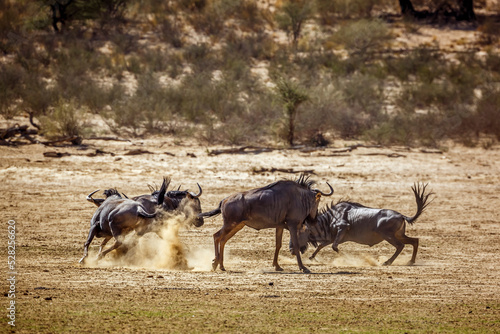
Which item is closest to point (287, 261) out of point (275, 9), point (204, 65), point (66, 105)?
point (66, 105)

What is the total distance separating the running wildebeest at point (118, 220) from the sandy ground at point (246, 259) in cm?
40

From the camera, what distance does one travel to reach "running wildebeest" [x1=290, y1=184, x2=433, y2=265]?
489 inches

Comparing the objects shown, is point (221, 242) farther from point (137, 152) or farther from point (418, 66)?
point (418, 66)

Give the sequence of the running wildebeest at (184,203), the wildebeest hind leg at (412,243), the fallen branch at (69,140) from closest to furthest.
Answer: the wildebeest hind leg at (412,243) < the running wildebeest at (184,203) < the fallen branch at (69,140)

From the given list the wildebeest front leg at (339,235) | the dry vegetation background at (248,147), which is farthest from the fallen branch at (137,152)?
the wildebeest front leg at (339,235)

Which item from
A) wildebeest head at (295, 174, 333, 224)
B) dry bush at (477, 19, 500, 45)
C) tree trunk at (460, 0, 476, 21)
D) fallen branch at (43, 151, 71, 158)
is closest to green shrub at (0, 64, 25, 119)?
fallen branch at (43, 151, 71, 158)

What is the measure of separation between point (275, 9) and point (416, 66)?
11.9 m

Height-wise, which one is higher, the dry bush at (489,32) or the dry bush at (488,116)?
the dry bush at (489,32)

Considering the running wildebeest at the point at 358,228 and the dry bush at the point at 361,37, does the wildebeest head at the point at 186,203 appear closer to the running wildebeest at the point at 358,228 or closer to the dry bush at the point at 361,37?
the running wildebeest at the point at 358,228

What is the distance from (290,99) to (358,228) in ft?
38.5

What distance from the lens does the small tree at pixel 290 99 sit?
23.4 m

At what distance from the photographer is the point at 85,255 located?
36.2ft

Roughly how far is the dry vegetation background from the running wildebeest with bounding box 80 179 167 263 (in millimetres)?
477

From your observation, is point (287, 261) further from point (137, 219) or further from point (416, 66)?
point (416, 66)
